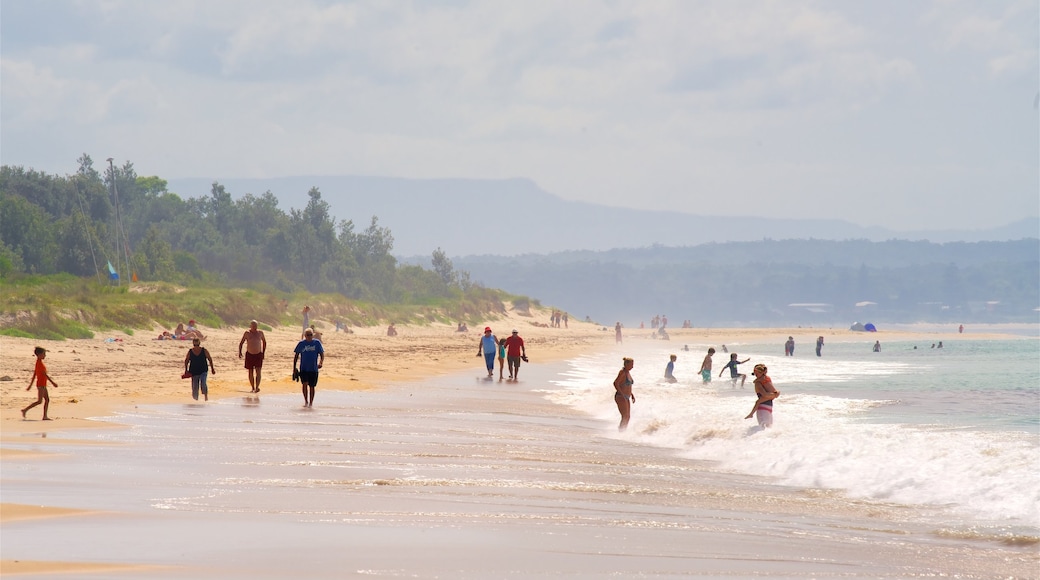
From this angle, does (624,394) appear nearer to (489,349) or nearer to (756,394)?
(756,394)

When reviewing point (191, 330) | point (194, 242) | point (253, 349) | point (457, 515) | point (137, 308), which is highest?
point (194, 242)

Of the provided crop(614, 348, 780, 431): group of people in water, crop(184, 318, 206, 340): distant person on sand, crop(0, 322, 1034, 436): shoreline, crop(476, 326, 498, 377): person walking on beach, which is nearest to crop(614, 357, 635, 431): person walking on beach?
crop(614, 348, 780, 431): group of people in water

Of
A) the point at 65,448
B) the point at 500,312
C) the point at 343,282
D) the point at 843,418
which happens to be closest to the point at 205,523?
the point at 65,448

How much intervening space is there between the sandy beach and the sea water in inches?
33.2

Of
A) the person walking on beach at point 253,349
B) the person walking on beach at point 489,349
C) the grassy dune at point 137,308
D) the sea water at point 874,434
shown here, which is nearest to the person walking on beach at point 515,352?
the person walking on beach at point 489,349

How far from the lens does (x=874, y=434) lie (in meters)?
15.3

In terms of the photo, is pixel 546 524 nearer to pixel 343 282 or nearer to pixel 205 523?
pixel 205 523

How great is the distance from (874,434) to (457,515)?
27.6 ft

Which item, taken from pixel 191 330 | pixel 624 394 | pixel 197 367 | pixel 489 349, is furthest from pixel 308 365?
pixel 191 330

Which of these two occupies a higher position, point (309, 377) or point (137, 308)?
point (137, 308)

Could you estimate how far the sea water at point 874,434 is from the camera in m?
11.0

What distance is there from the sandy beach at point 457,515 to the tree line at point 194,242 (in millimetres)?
33875

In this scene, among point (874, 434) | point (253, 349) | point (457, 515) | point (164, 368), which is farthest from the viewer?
point (164, 368)

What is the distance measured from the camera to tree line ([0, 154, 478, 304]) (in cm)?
5300
